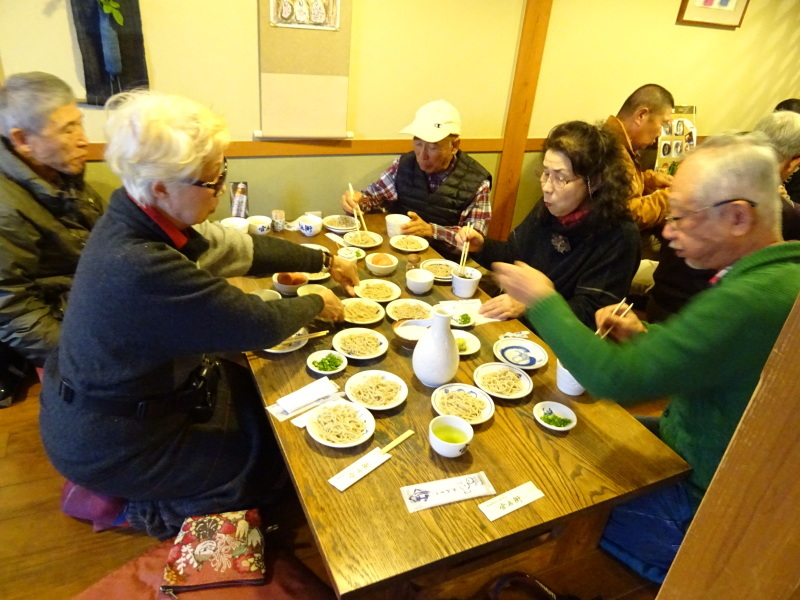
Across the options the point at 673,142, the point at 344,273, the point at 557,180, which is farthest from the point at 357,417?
the point at 673,142

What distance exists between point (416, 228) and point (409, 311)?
0.80 m

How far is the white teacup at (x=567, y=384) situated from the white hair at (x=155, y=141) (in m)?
1.12

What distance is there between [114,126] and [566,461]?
136 centimetres

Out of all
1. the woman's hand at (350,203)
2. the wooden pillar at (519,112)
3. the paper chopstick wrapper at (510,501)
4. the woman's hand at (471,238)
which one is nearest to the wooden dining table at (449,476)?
the paper chopstick wrapper at (510,501)

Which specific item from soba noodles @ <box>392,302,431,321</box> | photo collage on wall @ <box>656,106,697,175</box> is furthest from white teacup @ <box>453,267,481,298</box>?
photo collage on wall @ <box>656,106,697,175</box>

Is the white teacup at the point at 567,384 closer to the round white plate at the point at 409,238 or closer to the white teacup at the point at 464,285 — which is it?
the white teacup at the point at 464,285

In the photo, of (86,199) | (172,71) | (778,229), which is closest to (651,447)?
(778,229)

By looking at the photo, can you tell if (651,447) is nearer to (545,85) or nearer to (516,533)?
(516,533)

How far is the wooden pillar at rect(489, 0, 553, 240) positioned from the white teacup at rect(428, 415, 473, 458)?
103 inches

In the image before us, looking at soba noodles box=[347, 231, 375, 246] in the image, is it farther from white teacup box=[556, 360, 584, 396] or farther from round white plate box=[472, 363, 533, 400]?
white teacup box=[556, 360, 584, 396]

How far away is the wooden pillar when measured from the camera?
122 inches

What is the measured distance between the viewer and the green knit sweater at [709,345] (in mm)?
1074

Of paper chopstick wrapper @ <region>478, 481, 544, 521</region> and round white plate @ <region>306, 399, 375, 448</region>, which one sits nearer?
paper chopstick wrapper @ <region>478, 481, 544, 521</region>

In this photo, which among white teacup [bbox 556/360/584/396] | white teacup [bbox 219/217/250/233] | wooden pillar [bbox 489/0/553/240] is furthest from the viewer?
wooden pillar [bbox 489/0/553/240]
